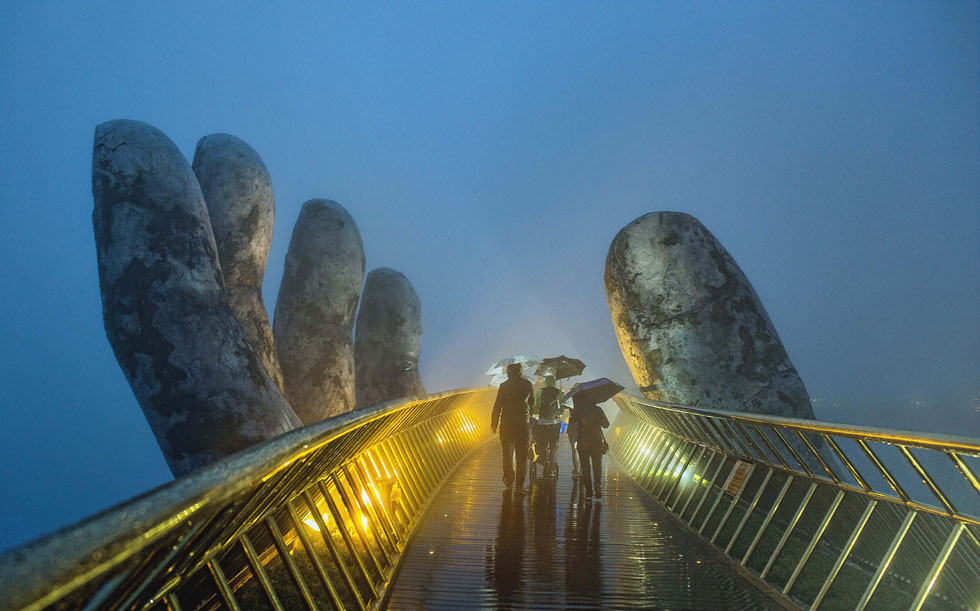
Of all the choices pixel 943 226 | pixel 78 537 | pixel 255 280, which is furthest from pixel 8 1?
pixel 943 226

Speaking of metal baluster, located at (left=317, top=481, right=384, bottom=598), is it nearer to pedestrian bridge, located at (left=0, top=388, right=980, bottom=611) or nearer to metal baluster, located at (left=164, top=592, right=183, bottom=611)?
pedestrian bridge, located at (left=0, top=388, right=980, bottom=611)

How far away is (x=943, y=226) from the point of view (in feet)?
618

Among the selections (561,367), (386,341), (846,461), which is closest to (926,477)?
(846,461)

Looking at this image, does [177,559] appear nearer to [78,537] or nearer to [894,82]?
[78,537]

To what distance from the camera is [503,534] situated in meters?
7.05

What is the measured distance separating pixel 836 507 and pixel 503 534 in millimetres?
3312

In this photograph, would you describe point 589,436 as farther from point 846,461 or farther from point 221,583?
point 221,583

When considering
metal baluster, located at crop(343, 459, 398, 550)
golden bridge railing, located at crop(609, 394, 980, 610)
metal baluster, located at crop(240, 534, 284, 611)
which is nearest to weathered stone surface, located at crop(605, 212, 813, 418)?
golden bridge railing, located at crop(609, 394, 980, 610)

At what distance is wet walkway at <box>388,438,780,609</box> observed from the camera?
5.04 metres

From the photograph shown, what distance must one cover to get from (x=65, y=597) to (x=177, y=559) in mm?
703

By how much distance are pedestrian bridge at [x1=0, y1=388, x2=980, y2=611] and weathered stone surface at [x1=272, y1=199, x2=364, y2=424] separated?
4936mm

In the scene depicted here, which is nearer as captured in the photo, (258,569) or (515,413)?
(258,569)

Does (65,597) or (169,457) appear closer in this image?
(65,597)

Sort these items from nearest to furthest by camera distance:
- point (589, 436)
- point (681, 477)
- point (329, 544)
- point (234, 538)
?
point (234, 538) → point (329, 544) → point (681, 477) → point (589, 436)
